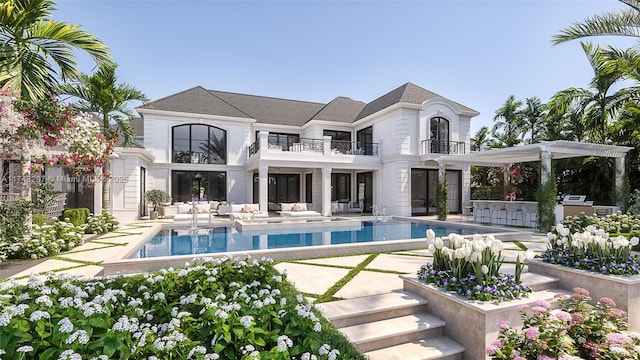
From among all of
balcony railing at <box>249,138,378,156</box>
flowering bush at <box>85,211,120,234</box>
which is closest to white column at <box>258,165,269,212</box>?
balcony railing at <box>249,138,378,156</box>

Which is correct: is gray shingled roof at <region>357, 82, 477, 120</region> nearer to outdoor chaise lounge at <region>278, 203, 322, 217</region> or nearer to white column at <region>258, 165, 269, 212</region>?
outdoor chaise lounge at <region>278, 203, 322, 217</region>

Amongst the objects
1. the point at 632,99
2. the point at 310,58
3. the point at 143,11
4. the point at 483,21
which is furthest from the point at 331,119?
the point at 632,99

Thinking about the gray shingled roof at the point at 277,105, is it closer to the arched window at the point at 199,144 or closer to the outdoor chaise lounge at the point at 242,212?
the arched window at the point at 199,144

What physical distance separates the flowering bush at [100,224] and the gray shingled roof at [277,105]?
7899mm

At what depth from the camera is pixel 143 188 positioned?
18109 mm

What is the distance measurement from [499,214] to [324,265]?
12.3 m

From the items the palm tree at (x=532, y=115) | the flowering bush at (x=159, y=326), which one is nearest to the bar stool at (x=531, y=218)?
the palm tree at (x=532, y=115)

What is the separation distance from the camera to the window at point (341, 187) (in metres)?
23.9

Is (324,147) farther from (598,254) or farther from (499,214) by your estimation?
(598,254)

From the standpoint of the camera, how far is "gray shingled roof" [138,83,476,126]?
1977cm

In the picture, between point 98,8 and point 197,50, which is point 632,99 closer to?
point 197,50

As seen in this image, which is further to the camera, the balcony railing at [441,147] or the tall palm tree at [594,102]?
the balcony railing at [441,147]

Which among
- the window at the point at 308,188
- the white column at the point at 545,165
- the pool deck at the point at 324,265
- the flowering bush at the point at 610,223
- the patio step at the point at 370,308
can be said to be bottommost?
the pool deck at the point at 324,265

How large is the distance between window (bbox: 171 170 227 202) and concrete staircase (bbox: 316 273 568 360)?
17.3 metres
